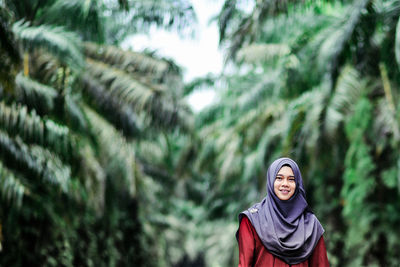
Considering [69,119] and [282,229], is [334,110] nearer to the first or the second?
[69,119]

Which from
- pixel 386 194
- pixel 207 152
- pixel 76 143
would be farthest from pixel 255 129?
pixel 76 143

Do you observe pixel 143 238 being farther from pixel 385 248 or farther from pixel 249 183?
pixel 385 248

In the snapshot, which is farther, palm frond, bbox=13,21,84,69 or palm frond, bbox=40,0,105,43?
palm frond, bbox=40,0,105,43

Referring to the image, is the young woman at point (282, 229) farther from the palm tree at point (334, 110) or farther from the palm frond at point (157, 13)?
the palm frond at point (157, 13)

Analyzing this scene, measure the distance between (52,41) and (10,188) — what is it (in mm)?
2209

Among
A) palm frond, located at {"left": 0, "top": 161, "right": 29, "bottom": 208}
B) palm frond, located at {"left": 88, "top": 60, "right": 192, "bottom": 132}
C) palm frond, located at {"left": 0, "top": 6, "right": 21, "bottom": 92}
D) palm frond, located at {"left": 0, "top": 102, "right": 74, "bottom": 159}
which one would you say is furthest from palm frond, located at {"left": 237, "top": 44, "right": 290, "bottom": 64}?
palm frond, located at {"left": 0, "top": 6, "right": 21, "bottom": 92}

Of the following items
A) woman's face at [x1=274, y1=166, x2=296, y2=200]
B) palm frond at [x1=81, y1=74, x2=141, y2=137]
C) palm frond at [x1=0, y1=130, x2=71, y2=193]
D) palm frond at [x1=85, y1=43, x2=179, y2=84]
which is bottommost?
woman's face at [x1=274, y1=166, x2=296, y2=200]

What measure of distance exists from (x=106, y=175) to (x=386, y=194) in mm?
5905

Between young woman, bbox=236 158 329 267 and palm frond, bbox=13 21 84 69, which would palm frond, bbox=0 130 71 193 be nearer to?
palm frond, bbox=13 21 84 69

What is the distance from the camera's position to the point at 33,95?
8.86 m

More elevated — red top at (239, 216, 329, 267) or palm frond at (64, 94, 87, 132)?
palm frond at (64, 94, 87, 132)

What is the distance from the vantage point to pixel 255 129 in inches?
628

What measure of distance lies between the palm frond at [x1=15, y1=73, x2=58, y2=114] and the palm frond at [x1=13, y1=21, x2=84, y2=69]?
52 centimetres

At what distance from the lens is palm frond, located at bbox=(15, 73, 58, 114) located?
8.74m
